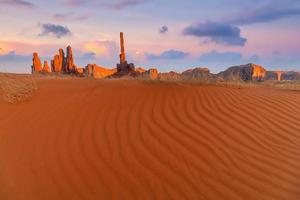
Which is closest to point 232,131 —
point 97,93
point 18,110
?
point 97,93

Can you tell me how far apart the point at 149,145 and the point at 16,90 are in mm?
4187

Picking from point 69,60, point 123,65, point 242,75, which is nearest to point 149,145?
point 242,75

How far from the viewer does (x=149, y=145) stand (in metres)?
5.70

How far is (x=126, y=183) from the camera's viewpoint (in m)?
4.84

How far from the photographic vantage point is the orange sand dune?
4832 millimetres

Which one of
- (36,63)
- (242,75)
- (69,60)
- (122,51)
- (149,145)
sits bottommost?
(149,145)

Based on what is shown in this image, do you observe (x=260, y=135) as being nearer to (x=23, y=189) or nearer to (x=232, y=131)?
(x=232, y=131)

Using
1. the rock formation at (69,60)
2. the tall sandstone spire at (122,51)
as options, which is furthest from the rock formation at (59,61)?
the tall sandstone spire at (122,51)

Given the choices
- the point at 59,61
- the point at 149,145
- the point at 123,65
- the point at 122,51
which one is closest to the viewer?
the point at 149,145

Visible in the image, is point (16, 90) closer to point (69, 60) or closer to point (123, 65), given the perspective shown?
point (123, 65)

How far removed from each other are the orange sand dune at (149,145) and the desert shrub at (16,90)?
237 mm

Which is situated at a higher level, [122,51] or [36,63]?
[122,51]

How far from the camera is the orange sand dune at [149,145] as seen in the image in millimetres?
4832

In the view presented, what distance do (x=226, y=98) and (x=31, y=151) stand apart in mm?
4549
